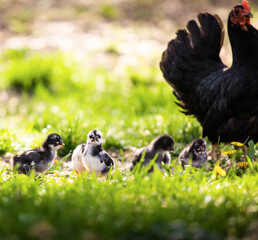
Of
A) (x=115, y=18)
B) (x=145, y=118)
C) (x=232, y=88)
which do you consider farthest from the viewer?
(x=115, y=18)

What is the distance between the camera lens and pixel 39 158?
475cm

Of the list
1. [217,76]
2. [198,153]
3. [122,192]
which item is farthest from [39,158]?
[217,76]

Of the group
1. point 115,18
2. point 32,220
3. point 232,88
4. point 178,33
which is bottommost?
point 32,220

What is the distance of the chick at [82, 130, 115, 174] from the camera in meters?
4.62

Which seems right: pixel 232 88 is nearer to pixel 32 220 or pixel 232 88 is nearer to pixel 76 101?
pixel 32 220

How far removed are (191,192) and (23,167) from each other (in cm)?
195

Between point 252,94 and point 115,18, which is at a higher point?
point 115,18

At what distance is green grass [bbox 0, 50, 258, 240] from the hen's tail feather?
2.18 ft

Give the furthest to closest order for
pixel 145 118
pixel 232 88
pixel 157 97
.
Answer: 1. pixel 157 97
2. pixel 145 118
3. pixel 232 88

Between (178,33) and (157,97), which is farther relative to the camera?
(157,97)

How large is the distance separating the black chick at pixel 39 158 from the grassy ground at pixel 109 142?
142 millimetres

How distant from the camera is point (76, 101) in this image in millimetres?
8211

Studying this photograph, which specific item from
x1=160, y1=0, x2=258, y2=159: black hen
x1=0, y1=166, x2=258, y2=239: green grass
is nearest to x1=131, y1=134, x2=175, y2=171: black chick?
x1=0, y1=166, x2=258, y2=239: green grass

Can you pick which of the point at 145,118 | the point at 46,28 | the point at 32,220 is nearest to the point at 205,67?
the point at 145,118
